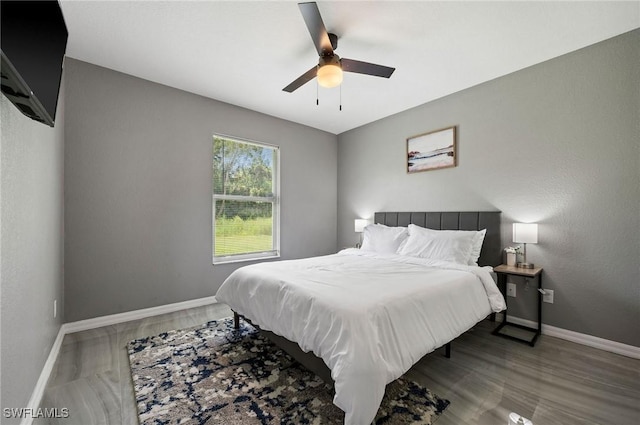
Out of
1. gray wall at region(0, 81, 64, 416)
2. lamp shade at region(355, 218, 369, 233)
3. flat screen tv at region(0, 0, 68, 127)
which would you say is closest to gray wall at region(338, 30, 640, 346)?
lamp shade at region(355, 218, 369, 233)

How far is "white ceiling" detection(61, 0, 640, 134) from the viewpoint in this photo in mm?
2002

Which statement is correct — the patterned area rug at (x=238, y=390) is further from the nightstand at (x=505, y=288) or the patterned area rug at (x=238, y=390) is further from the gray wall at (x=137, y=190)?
the nightstand at (x=505, y=288)

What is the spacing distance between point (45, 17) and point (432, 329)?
2659mm

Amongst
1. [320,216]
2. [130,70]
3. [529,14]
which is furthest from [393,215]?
[130,70]

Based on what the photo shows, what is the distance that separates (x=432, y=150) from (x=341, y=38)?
6.47 ft

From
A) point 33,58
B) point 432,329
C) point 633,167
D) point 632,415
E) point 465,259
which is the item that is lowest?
point 632,415

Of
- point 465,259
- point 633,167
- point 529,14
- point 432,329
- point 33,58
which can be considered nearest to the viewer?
point 33,58

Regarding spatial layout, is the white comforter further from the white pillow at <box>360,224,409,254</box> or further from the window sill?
the window sill

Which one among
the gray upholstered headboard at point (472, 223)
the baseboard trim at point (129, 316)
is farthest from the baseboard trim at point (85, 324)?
the gray upholstered headboard at point (472, 223)

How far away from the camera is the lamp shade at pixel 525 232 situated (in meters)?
2.54

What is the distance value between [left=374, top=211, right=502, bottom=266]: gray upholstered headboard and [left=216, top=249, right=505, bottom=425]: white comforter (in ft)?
1.80

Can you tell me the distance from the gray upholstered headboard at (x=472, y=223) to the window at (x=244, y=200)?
207 cm

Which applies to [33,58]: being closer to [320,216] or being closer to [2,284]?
[2,284]

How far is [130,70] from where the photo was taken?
2875 mm
